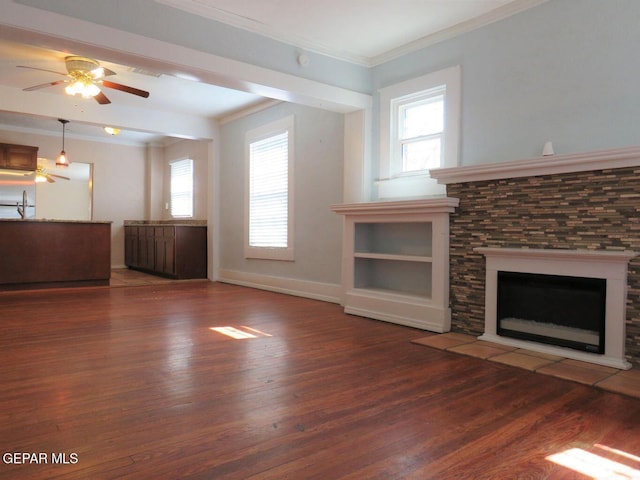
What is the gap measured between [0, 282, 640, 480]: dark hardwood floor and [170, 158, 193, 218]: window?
5.42m

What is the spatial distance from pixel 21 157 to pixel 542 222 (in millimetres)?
8949

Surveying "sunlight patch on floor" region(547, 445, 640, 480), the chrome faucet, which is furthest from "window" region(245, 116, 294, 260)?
the chrome faucet

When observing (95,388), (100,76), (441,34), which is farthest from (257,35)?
(95,388)

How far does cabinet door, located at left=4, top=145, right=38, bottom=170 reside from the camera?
27.1 ft

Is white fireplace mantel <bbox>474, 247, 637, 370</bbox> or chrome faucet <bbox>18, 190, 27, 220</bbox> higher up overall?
chrome faucet <bbox>18, 190, 27, 220</bbox>

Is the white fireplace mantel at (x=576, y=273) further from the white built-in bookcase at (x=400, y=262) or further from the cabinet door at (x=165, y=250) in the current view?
the cabinet door at (x=165, y=250)

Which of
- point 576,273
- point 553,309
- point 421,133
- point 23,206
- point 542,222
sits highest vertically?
point 421,133

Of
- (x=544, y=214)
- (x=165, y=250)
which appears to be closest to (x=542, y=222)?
(x=544, y=214)

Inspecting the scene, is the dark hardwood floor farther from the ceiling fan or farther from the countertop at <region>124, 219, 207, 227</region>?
the countertop at <region>124, 219, 207, 227</region>

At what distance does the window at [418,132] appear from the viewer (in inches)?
168

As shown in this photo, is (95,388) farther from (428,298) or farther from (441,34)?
(441,34)

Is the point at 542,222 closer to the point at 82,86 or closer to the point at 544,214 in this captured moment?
the point at 544,214

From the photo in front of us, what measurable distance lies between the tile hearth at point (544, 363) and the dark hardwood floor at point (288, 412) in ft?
0.31

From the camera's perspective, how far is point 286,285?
20.8ft
